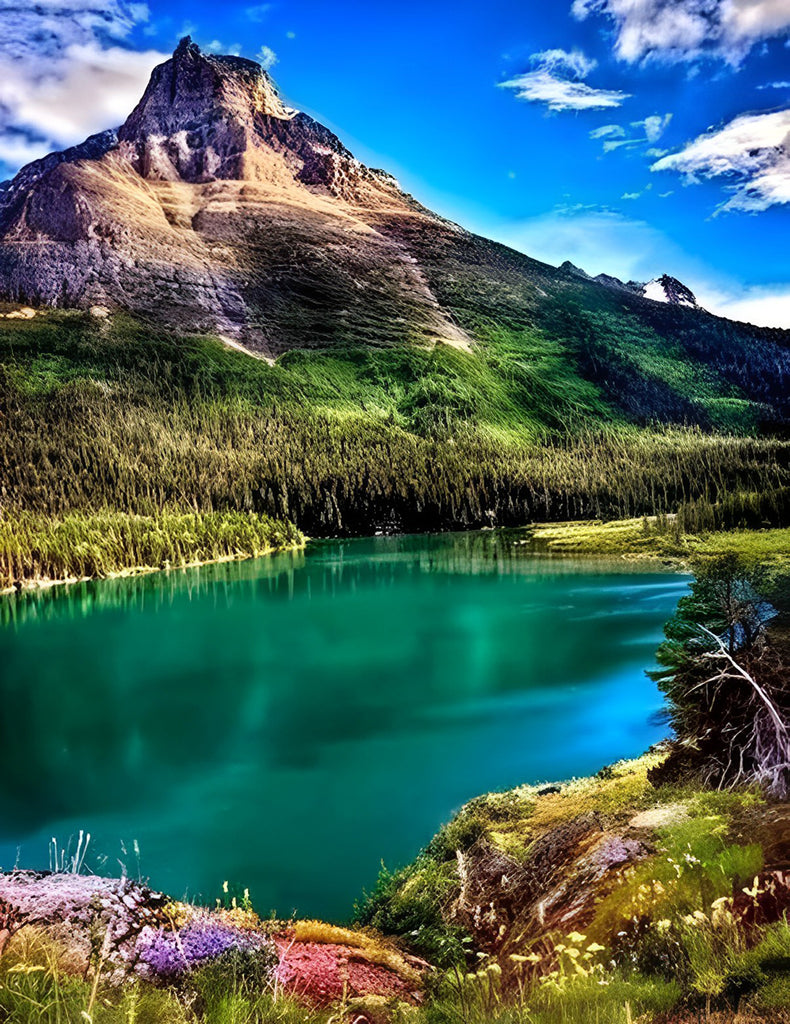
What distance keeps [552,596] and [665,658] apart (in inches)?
1740

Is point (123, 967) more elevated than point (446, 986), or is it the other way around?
point (123, 967)

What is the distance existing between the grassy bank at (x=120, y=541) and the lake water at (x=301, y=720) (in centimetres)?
1552

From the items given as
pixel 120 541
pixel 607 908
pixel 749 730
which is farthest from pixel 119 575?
pixel 607 908

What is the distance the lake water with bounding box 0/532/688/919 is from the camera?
1898 centimetres

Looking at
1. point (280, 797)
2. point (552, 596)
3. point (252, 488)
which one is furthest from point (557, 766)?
point (252, 488)

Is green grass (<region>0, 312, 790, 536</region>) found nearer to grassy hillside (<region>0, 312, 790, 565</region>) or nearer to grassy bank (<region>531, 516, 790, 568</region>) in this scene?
grassy hillside (<region>0, 312, 790, 565</region>)

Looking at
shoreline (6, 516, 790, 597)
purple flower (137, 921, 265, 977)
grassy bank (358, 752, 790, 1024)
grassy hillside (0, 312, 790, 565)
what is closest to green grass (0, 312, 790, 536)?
grassy hillside (0, 312, 790, 565)

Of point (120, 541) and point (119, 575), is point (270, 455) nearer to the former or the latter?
point (120, 541)

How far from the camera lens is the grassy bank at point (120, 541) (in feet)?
252

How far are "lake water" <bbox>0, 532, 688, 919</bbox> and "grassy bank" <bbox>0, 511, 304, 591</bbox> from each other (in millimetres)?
15522

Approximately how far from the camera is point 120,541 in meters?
84.1

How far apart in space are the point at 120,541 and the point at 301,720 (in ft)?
199

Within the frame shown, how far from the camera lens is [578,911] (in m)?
9.93

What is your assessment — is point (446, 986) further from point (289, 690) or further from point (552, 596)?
point (552, 596)
